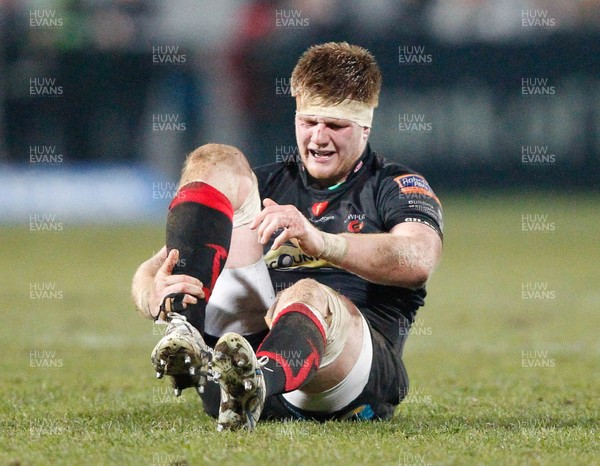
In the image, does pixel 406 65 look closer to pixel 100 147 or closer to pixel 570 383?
pixel 100 147

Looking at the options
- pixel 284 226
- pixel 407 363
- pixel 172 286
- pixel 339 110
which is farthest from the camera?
pixel 407 363

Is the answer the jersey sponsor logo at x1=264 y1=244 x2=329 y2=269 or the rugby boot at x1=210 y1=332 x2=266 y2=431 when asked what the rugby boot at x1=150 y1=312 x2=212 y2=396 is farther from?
the jersey sponsor logo at x1=264 y1=244 x2=329 y2=269

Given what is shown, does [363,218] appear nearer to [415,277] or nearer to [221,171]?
[415,277]

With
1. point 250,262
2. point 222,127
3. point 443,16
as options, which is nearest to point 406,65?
point 443,16

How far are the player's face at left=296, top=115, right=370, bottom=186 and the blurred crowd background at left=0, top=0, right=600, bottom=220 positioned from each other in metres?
10.1

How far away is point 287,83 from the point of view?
15.1 meters

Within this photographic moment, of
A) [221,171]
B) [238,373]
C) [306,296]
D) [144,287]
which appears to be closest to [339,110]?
[221,171]

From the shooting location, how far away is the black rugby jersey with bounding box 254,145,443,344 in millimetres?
4094

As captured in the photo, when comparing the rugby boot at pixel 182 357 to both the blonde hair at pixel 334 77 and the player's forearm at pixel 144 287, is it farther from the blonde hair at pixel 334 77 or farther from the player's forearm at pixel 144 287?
the blonde hair at pixel 334 77

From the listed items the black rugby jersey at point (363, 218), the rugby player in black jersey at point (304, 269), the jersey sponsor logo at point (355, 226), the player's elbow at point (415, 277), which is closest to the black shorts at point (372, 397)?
the rugby player in black jersey at point (304, 269)

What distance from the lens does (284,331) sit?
11.8 ft

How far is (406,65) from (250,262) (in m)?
11.3

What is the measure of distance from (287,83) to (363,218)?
36.4ft

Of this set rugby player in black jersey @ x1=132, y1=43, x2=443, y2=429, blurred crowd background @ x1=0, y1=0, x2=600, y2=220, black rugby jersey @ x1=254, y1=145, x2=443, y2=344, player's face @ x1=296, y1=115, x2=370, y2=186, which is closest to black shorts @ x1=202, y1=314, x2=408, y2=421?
rugby player in black jersey @ x1=132, y1=43, x2=443, y2=429
